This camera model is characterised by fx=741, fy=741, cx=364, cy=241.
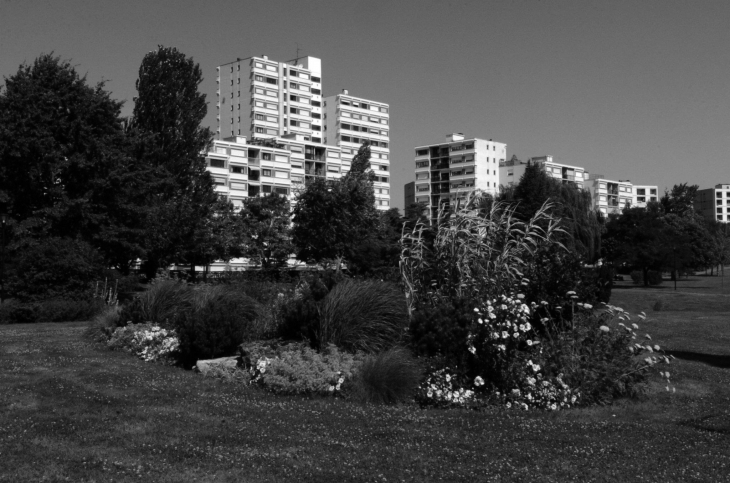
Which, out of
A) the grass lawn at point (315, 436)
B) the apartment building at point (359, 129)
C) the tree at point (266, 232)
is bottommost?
the grass lawn at point (315, 436)

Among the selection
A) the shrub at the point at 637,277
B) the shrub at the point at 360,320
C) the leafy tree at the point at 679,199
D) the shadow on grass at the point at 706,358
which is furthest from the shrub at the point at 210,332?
the leafy tree at the point at 679,199

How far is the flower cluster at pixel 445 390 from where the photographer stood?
10.3 meters

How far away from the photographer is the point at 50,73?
39.8 m

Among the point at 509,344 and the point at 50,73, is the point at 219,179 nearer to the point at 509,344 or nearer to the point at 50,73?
the point at 50,73

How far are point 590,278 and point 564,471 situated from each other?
6.47 meters

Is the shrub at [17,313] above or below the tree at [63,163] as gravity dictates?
below

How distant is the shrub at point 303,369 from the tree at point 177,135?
3850cm

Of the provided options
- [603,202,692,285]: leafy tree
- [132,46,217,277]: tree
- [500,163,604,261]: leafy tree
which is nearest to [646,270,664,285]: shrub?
[603,202,692,285]: leafy tree

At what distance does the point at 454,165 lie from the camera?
492ft

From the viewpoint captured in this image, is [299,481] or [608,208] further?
[608,208]

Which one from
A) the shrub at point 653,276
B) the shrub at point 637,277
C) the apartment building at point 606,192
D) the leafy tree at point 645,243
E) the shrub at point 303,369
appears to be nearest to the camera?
the shrub at point 303,369

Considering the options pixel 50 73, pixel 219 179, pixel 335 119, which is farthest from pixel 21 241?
pixel 335 119

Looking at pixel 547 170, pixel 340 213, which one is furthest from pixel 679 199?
pixel 340 213

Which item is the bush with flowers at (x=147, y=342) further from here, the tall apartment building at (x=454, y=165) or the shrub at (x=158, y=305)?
the tall apartment building at (x=454, y=165)
